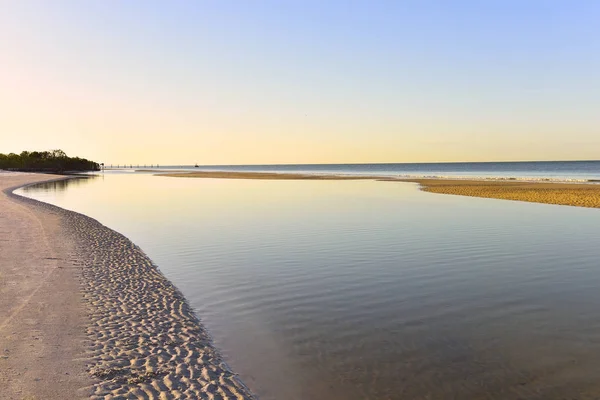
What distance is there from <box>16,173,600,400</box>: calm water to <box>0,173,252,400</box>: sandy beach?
2.29 feet

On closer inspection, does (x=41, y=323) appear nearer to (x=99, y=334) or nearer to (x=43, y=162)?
(x=99, y=334)

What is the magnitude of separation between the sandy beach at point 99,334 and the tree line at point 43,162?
487ft

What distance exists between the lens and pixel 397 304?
468 inches

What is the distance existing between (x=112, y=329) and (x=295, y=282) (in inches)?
226

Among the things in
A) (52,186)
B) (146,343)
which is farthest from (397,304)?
(52,186)

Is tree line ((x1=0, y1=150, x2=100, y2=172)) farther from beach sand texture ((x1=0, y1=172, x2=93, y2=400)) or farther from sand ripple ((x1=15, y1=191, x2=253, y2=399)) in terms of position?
sand ripple ((x1=15, y1=191, x2=253, y2=399))

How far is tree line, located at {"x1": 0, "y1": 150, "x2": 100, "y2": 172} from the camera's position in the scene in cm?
14625

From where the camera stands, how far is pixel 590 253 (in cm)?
1786

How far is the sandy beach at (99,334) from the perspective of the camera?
739 centimetres

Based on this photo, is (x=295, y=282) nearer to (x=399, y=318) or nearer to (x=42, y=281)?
(x=399, y=318)

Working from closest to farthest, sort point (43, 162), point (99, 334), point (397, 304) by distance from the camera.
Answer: point (99, 334), point (397, 304), point (43, 162)

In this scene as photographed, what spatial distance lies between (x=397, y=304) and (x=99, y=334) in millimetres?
7056

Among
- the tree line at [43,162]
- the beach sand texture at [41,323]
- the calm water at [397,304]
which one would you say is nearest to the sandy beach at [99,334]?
the beach sand texture at [41,323]

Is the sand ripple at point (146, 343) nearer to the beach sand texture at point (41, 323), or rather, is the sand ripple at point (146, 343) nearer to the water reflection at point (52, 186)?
the beach sand texture at point (41, 323)
